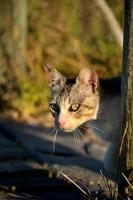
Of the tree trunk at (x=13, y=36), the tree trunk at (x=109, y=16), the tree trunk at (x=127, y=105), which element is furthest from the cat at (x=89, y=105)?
the tree trunk at (x=13, y=36)

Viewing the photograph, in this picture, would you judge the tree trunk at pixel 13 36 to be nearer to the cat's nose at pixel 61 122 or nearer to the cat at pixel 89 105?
the cat at pixel 89 105

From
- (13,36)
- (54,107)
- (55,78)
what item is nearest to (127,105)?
(54,107)

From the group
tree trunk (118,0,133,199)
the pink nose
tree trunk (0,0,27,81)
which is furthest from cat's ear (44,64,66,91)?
tree trunk (0,0,27,81)

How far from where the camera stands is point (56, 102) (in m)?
5.96

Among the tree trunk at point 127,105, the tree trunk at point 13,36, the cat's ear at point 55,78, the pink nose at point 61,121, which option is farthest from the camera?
the tree trunk at point 13,36

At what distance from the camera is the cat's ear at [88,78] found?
19.1 feet

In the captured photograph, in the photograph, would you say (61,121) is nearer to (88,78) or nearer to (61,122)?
(61,122)

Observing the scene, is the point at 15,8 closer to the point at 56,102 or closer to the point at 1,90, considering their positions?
the point at 1,90

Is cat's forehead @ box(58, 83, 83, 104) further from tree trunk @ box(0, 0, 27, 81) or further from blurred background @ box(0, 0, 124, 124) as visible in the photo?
tree trunk @ box(0, 0, 27, 81)

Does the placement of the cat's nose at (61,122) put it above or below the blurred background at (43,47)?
below

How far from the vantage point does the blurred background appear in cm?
1046

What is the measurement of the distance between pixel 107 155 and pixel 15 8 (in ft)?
19.7

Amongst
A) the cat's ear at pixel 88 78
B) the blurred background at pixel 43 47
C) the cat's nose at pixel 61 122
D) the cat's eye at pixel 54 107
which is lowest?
the cat's nose at pixel 61 122

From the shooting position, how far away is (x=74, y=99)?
5.96m
